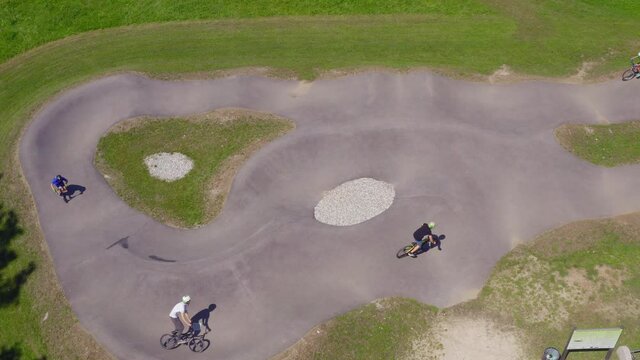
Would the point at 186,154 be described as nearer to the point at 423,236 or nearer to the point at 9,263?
the point at 9,263

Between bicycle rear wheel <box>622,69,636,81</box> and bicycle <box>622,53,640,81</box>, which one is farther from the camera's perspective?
bicycle rear wheel <box>622,69,636,81</box>

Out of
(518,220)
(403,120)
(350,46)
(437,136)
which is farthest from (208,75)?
(518,220)

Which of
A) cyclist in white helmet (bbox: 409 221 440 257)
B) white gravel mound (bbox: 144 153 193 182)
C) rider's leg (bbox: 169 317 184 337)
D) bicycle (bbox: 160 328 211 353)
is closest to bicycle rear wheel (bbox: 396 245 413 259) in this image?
cyclist in white helmet (bbox: 409 221 440 257)

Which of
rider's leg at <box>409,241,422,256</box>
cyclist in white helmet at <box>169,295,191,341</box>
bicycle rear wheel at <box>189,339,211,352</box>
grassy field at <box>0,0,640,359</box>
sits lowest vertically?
bicycle rear wheel at <box>189,339,211,352</box>

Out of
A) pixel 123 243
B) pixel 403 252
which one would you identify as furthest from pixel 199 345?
pixel 403 252

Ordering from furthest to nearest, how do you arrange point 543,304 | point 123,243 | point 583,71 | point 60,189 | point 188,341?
1. point 583,71
2. point 60,189
3. point 123,243
4. point 543,304
5. point 188,341

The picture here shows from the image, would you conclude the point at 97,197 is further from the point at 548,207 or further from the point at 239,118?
the point at 548,207

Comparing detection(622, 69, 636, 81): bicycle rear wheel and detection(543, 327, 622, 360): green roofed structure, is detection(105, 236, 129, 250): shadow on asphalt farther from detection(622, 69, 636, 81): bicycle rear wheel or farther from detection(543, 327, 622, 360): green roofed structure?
A: detection(622, 69, 636, 81): bicycle rear wheel
